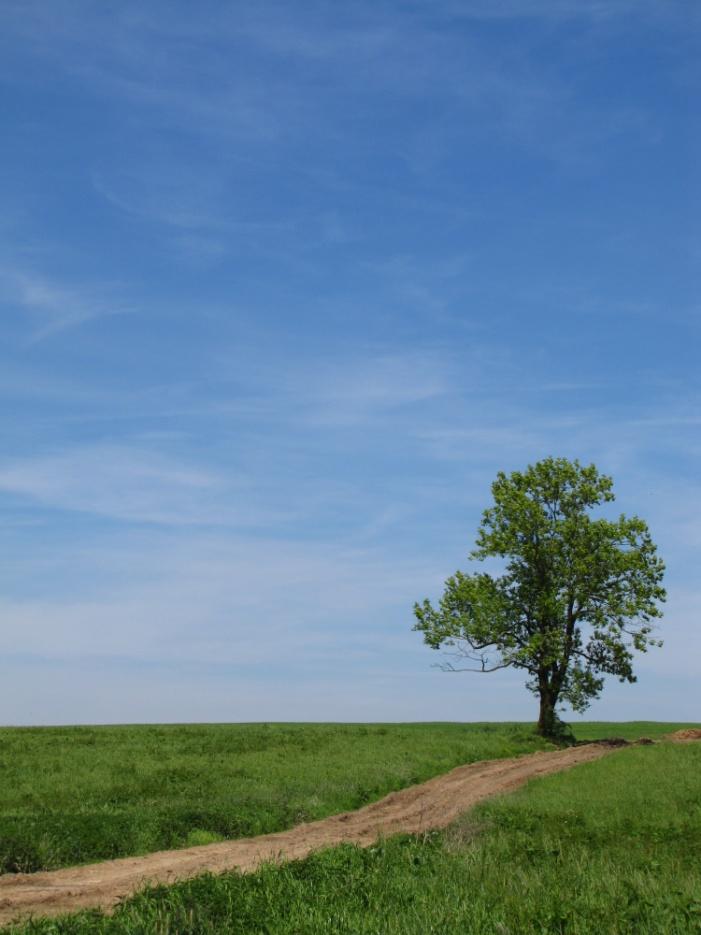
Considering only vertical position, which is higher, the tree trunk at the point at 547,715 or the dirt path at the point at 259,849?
the tree trunk at the point at 547,715

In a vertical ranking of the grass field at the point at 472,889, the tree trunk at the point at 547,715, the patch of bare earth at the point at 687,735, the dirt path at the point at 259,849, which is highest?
the tree trunk at the point at 547,715

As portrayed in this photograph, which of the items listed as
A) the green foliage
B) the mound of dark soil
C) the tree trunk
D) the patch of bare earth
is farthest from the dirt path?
the tree trunk

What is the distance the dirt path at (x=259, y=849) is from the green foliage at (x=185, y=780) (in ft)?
4.15

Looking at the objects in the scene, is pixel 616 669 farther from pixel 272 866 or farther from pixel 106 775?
pixel 272 866

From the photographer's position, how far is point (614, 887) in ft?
44.2

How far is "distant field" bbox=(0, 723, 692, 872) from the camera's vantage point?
21750 mm

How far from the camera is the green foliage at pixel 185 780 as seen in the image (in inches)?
856

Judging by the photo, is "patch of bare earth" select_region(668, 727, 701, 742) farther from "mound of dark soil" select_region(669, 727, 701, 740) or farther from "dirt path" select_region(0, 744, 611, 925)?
"dirt path" select_region(0, 744, 611, 925)

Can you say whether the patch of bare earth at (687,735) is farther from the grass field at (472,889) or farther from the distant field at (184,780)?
the grass field at (472,889)

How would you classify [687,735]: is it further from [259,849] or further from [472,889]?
[472,889]

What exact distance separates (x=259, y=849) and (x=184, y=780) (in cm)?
1346

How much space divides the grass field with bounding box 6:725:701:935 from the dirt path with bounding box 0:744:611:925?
5.27ft

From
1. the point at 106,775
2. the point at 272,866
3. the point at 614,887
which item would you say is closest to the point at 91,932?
the point at 272,866

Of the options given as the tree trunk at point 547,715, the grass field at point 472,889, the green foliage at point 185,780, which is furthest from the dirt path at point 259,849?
the tree trunk at point 547,715
